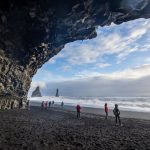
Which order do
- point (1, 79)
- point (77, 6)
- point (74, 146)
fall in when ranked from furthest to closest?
point (1, 79) → point (77, 6) → point (74, 146)

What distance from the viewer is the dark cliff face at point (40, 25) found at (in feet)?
112

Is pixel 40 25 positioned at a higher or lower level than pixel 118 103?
higher

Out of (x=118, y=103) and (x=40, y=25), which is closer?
(x=40, y=25)

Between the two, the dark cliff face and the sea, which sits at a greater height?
the dark cliff face

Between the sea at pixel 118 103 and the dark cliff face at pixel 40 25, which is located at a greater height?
the dark cliff face at pixel 40 25

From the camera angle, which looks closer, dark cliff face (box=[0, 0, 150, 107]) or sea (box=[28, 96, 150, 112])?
dark cliff face (box=[0, 0, 150, 107])

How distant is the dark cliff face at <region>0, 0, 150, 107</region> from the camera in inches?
1348

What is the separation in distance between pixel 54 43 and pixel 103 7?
1425 centimetres

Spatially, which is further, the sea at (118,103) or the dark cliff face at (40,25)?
the sea at (118,103)

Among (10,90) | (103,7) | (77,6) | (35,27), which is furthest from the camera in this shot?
(10,90)

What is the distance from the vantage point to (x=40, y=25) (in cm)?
3825

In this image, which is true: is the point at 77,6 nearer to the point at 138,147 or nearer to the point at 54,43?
the point at 54,43

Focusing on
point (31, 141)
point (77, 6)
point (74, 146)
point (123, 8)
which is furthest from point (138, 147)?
point (123, 8)

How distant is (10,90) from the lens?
46688 mm
